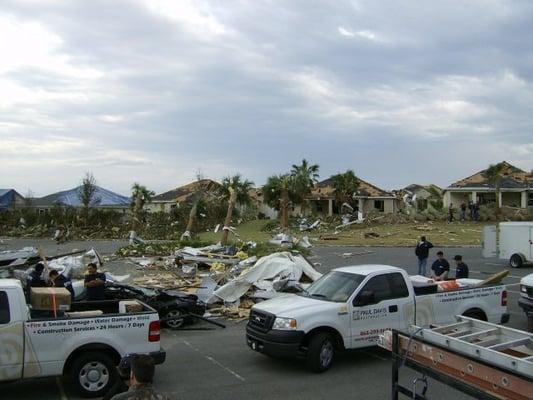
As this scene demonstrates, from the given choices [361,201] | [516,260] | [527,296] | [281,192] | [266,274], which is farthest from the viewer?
[361,201]

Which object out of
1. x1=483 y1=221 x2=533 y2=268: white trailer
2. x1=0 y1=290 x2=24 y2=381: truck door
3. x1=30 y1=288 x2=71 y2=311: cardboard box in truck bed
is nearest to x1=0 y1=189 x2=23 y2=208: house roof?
x1=483 y1=221 x2=533 y2=268: white trailer

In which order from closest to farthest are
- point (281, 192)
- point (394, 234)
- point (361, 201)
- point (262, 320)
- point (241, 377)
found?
point (241, 377)
point (262, 320)
point (394, 234)
point (281, 192)
point (361, 201)

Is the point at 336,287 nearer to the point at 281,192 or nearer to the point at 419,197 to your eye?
the point at 281,192

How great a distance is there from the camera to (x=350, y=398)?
8.34 metres

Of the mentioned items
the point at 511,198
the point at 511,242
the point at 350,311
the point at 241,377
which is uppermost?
the point at 511,198

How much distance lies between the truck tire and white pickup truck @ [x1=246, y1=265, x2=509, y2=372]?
269cm

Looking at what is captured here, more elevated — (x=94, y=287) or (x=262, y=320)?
(x=94, y=287)

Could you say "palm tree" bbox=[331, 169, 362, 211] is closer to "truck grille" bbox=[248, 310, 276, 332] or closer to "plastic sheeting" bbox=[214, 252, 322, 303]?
"plastic sheeting" bbox=[214, 252, 322, 303]

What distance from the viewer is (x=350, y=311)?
10.0m

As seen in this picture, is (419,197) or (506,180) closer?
(506,180)

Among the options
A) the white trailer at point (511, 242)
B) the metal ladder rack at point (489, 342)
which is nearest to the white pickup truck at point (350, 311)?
the metal ladder rack at point (489, 342)

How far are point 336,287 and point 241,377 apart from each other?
247cm

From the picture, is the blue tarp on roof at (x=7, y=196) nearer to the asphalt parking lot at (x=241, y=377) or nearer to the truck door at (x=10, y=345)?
the asphalt parking lot at (x=241, y=377)

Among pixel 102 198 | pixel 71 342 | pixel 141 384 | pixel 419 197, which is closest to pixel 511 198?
pixel 419 197
